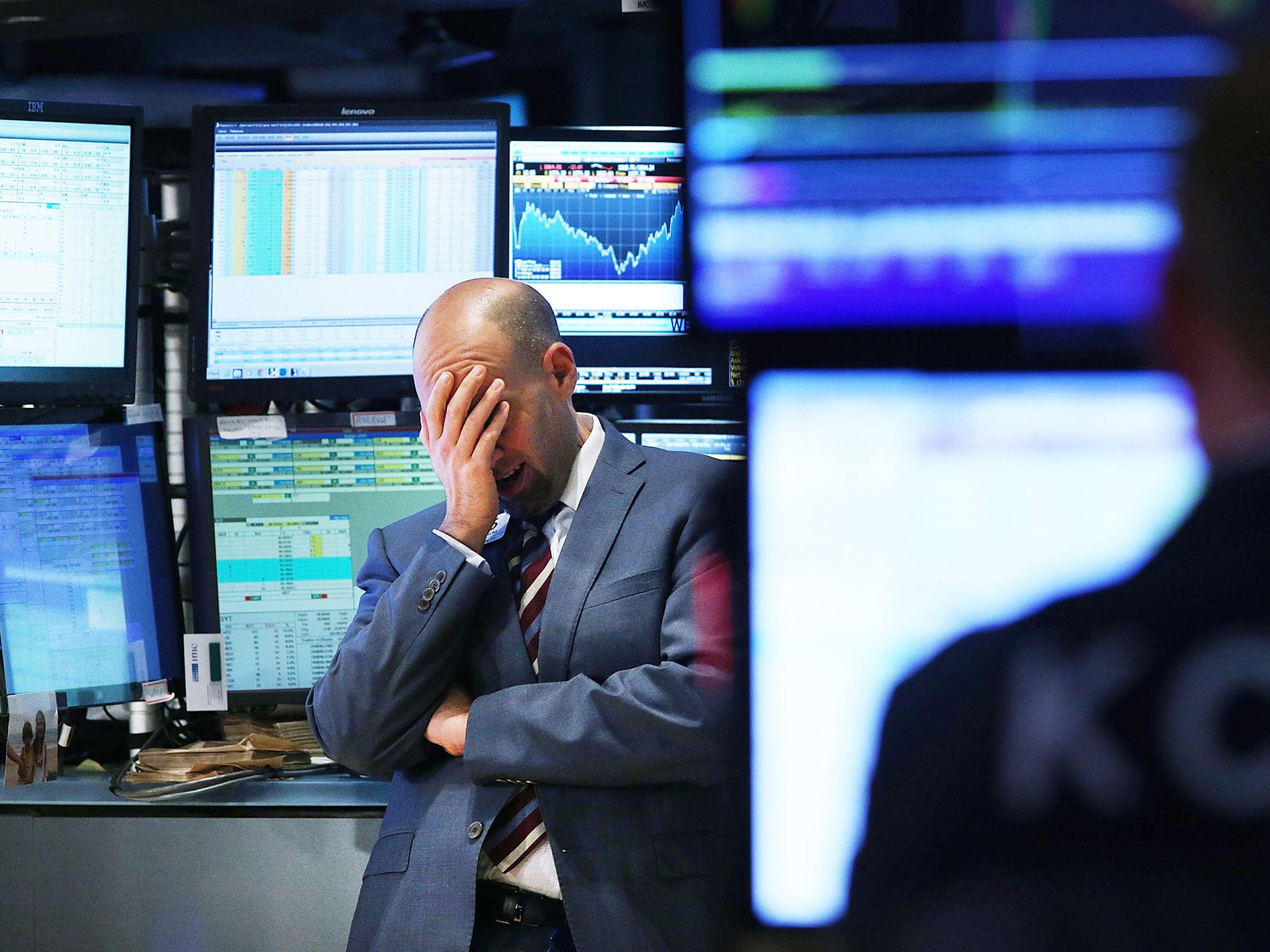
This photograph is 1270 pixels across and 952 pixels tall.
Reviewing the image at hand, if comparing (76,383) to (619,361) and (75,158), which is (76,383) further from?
(619,361)

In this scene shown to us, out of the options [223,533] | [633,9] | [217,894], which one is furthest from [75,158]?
[217,894]

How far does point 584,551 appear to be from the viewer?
1.54 metres

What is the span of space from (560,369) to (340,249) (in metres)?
0.70

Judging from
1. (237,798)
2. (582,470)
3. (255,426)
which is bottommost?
(237,798)

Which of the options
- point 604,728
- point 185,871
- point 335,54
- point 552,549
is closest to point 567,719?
point 604,728

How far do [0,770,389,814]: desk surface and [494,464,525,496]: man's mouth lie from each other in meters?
0.61

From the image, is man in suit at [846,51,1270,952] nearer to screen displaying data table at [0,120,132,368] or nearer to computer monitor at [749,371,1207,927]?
computer monitor at [749,371,1207,927]

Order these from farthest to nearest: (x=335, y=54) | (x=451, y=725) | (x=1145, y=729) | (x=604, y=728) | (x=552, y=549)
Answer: (x=335, y=54) → (x=552, y=549) → (x=451, y=725) → (x=604, y=728) → (x=1145, y=729)

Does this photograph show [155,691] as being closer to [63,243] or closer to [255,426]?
[255,426]

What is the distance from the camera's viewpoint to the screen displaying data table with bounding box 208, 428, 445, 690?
2.17 meters

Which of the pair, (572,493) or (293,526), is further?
(293,526)

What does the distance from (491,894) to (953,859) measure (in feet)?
4.17

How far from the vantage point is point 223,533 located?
2.18 m

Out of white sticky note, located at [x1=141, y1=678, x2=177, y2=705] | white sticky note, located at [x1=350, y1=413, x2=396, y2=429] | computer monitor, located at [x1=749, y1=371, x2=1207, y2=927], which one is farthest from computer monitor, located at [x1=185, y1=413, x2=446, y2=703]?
computer monitor, located at [x1=749, y1=371, x2=1207, y2=927]
